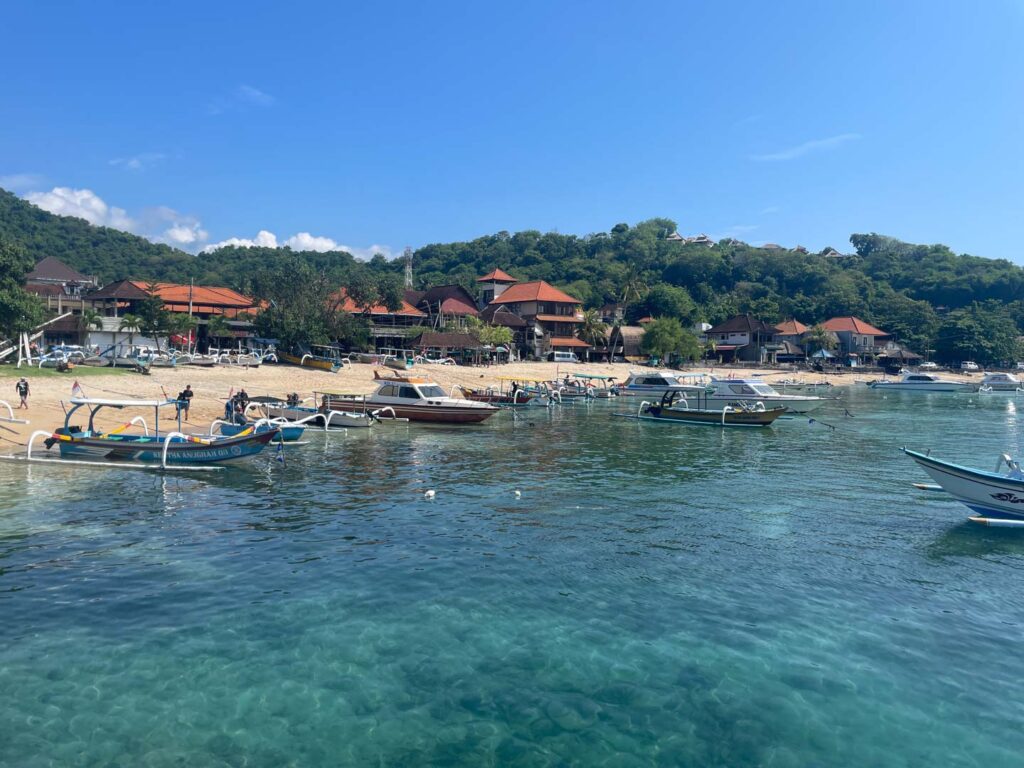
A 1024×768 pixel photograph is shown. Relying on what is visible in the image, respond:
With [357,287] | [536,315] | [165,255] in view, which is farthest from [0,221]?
[536,315]

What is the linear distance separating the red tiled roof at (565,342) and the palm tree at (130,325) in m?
45.5

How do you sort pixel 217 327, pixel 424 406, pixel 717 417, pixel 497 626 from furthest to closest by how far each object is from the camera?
pixel 217 327 → pixel 717 417 → pixel 424 406 → pixel 497 626

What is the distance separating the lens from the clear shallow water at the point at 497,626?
26.3 ft

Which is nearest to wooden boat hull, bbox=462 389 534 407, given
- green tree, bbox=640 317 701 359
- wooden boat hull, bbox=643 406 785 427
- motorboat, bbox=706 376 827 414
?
wooden boat hull, bbox=643 406 785 427

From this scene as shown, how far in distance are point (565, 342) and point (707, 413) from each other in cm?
4738

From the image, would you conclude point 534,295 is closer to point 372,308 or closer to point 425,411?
point 372,308

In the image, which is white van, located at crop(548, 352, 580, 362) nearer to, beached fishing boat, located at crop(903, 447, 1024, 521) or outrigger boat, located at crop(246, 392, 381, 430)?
outrigger boat, located at crop(246, 392, 381, 430)

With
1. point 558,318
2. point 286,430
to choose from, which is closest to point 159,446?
point 286,430

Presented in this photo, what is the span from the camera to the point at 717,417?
38.3 meters

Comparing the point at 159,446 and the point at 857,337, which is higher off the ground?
the point at 857,337

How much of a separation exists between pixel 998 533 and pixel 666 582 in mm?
9629

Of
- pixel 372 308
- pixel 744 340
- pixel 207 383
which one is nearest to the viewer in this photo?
pixel 207 383

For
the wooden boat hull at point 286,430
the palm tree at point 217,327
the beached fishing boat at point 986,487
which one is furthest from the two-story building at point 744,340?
the beached fishing boat at point 986,487

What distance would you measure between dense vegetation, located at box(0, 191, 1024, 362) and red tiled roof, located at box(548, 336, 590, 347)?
76.7ft
